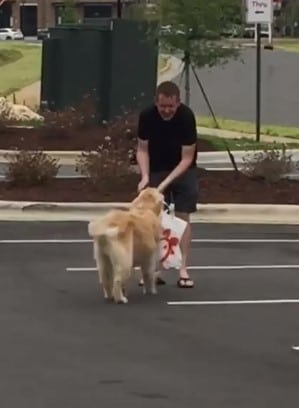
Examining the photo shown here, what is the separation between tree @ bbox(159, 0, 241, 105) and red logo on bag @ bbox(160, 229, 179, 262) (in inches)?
466

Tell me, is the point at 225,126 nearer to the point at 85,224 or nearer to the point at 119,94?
the point at 119,94

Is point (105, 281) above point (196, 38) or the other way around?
the other way around

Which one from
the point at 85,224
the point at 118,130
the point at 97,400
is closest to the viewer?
the point at 97,400

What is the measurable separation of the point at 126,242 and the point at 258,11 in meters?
12.6

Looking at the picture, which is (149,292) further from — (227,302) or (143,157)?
(143,157)

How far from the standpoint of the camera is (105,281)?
369 inches

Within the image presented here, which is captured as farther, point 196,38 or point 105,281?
point 196,38

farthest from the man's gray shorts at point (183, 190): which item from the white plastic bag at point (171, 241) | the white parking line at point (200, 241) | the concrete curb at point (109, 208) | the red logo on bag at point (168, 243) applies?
the concrete curb at point (109, 208)

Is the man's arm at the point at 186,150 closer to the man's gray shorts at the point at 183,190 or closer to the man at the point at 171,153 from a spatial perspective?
the man at the point at 171,153

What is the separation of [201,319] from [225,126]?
19.0 meters

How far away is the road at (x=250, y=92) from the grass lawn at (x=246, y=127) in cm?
152

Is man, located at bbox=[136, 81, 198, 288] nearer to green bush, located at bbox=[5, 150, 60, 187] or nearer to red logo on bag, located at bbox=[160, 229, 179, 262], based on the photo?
red logo on bag, located at bbox=[160, 229, 179, 262]

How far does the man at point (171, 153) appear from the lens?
9953mm

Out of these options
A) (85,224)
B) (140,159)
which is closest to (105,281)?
(140,159)
